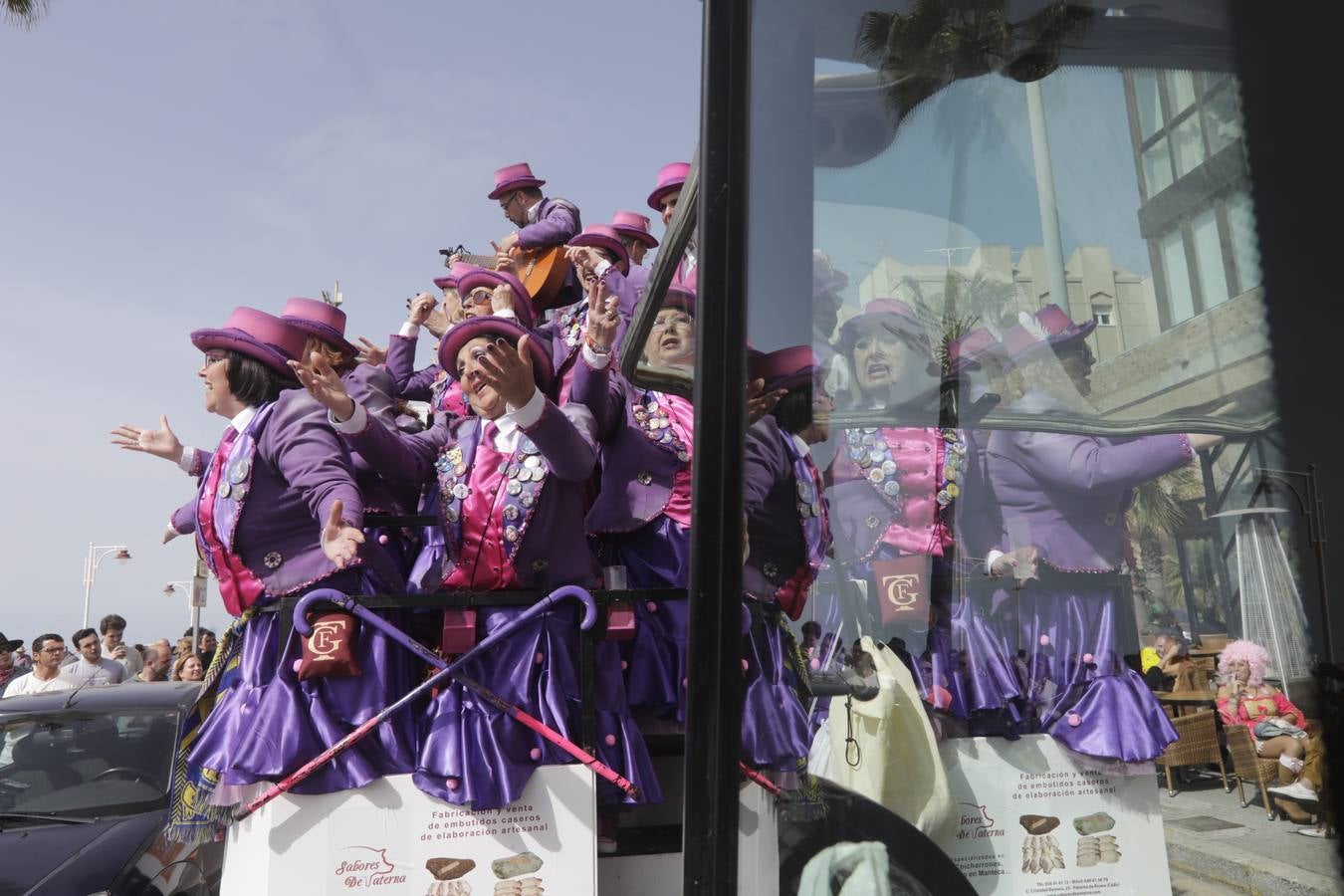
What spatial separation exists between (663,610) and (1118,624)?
1854 mm

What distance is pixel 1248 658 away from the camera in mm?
1294

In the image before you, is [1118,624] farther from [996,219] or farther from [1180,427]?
[996,219]

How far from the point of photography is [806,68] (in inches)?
68.4

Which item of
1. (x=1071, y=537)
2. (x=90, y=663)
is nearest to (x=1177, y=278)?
(x=1071, y=537)

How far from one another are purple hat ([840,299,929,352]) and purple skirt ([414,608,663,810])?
4.83 feet

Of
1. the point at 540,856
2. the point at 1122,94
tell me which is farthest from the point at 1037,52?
the point at 540,856

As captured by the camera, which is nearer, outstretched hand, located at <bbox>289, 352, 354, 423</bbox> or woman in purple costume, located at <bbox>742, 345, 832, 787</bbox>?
woman in purple costume, located at <bbox>742, 345, 832, 787</bbox>

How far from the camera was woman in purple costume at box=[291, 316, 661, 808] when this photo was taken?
2674 mm

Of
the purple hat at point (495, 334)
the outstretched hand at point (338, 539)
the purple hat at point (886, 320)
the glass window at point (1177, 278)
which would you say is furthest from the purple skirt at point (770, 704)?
the purple hat at point (495, 334)

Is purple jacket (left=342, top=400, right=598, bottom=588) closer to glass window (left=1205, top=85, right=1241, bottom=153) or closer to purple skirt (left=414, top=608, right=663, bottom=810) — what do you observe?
purple skirt (left=414, top=608, right=663, bottom=810)

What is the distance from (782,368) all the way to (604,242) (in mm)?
2947

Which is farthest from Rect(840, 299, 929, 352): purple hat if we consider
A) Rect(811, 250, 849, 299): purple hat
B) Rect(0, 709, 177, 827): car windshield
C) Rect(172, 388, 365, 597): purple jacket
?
Rect(0, 709, 177, 827): car windshield

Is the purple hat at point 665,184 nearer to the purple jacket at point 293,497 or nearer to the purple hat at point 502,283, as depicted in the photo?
the purple hat at point 502,283

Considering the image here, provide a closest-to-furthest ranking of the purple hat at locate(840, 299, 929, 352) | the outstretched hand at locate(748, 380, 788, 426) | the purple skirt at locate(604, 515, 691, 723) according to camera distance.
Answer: the purple hat at locate(840, 299, 929, 352) < the outstretched hand at locate(748, 380, 788, 426) < the purple skirt at locate(604, 515, 691, 723)
